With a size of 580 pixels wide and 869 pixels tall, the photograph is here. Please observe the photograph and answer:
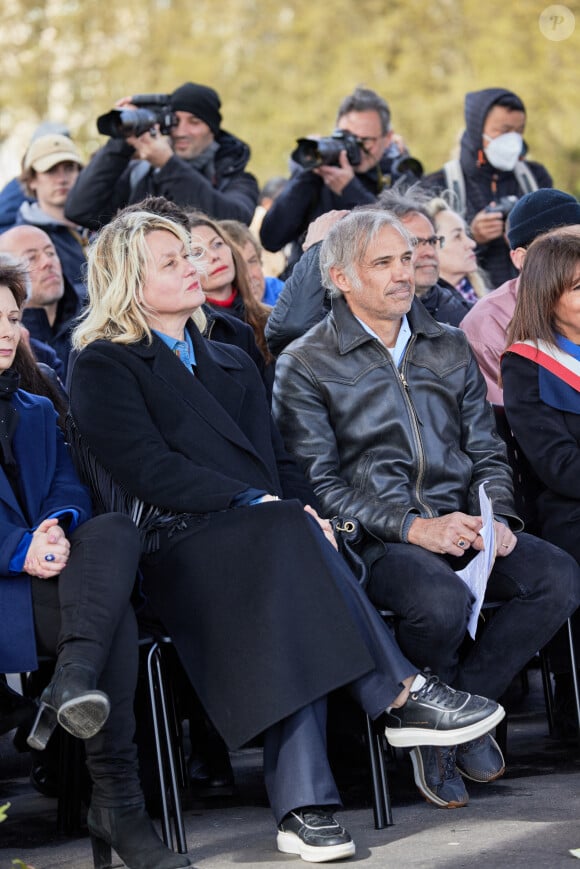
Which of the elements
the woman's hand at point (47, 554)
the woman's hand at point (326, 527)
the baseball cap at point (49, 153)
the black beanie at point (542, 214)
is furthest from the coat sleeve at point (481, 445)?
the baseball cap at point (49, 153)

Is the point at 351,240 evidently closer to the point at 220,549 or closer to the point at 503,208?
the point at 220,549

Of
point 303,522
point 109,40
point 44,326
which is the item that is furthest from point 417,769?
point 109,40

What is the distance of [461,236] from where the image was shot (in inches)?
291

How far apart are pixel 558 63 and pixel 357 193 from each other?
14.2m

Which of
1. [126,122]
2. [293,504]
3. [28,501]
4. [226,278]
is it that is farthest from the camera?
[126,122]

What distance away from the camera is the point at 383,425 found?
5078 mm

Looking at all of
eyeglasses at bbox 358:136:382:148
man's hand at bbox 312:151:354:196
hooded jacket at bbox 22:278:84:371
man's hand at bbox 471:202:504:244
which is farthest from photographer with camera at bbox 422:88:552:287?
hooded jacket at bbox 22:278:84:371

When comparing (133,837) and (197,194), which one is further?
(197,194)

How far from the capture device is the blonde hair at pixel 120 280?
4.79 meters

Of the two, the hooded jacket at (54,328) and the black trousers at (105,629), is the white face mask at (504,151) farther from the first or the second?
the black trousers at (105,629)

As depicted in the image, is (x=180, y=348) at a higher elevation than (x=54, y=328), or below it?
below

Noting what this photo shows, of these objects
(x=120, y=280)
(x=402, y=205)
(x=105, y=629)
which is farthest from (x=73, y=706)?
(x=402, y=205)

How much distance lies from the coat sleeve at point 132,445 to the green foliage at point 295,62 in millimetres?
15379

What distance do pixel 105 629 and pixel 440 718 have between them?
3.39 feet
